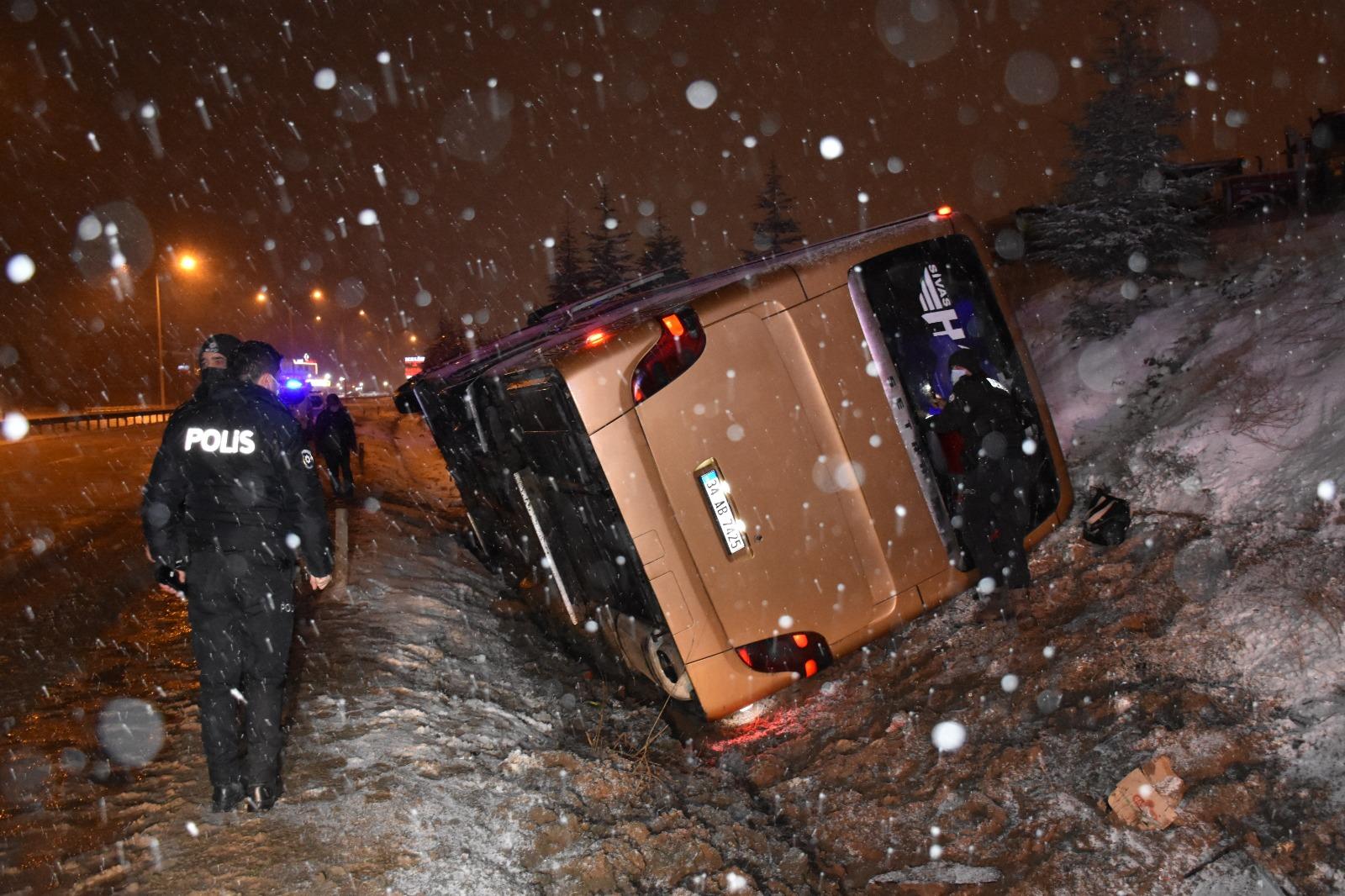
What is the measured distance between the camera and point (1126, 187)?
14211mm

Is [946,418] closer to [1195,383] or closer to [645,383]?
[645,383]

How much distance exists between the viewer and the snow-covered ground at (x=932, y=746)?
3.63m

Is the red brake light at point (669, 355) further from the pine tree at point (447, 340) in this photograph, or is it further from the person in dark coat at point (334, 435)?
the pine tree at point (447, 340)

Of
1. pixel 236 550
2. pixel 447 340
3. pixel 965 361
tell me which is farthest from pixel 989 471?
pixel 447 340

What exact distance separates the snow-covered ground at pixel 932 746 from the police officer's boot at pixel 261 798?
62 mm

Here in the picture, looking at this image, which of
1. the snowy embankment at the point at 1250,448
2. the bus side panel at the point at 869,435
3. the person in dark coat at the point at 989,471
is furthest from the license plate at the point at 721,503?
the snowy embankment at the point at 1250,448

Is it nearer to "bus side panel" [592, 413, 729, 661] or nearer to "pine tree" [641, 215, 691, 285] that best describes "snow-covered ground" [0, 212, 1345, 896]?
"bus side panel" [592, 413, 729, 661]

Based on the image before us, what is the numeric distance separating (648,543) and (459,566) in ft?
21.2

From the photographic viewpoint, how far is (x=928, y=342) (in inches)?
212

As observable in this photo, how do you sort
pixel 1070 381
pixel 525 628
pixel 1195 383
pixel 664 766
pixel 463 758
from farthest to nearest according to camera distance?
1. pixel 1070 381
2. pixel 525 628
3. pixel 1195 383
4. pixel 664 766
5. pixel 463 758

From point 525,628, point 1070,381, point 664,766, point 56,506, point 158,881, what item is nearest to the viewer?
point 158,881

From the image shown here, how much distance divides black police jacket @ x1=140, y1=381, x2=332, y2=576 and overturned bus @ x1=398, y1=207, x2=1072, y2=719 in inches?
55.1

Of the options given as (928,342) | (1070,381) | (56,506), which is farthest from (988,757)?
(56,506)

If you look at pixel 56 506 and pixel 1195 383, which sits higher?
pixel 56 506
